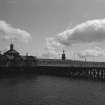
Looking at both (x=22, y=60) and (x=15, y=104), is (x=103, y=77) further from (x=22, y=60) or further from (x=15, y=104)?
(x=22, y=60)

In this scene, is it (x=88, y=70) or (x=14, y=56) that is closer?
(x=88, y=70)

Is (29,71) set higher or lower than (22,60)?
lower

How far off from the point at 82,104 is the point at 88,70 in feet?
165

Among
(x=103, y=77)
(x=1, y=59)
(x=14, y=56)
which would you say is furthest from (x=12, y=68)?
(x=103, y=77)

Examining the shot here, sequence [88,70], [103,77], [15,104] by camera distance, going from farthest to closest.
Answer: [88,70] < [103,77] < [15,104]

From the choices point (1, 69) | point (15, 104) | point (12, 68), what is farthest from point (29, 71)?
point (15, 104)

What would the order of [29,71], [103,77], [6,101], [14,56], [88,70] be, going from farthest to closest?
[14,56] → [29,71] → [88,70] → [103,77] → [6,101]

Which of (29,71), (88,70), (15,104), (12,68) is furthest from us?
(29,71)

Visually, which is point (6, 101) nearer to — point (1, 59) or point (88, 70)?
point (88, 70)

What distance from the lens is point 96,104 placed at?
1172 inches

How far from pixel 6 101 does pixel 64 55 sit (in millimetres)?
113841

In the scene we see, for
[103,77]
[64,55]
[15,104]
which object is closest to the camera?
[15,104]

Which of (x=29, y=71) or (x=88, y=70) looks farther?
(x=29, y=71)

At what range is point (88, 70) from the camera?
77812 millimetres
